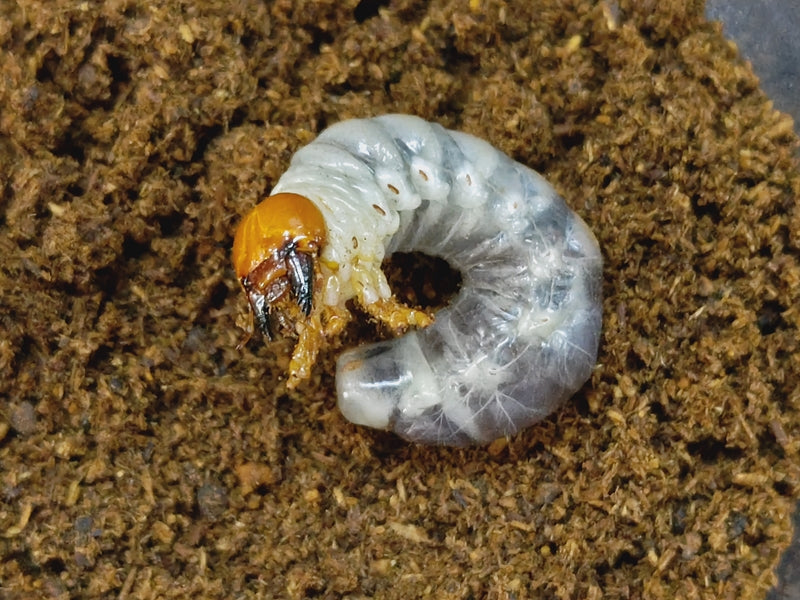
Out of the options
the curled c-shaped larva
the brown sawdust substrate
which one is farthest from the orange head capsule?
the brown sawdust substrate

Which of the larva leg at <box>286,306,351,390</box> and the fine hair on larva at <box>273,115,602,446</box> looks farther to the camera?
the fine hair on larva at <box>273,115,602,446</box>

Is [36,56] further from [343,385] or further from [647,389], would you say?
[647,389]

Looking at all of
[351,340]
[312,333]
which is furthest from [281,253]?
[351,340]

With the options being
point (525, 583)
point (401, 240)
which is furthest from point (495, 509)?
point (401, 240)

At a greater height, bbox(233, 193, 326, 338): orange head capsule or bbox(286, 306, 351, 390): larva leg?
bbox(233, 193, 326, 338): orange head capsule

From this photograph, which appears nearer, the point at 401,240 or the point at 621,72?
the point at 401,240

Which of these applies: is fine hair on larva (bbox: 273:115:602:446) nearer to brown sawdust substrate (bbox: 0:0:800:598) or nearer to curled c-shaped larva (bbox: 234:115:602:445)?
curled c-shaped larva (bbox: 234:115:602:445)
